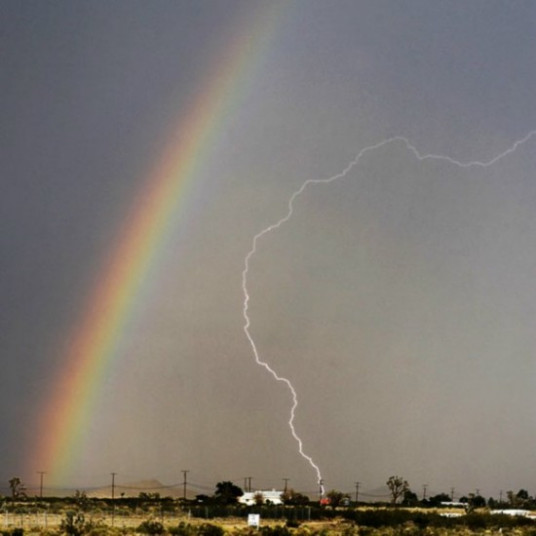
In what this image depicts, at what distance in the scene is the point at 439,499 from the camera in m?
154

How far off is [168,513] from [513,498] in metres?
81.5

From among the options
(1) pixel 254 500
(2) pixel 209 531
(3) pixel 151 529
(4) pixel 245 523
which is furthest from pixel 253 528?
(1) pixel 254 500

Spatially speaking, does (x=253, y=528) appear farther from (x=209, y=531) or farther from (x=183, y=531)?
(x=183, y=531)

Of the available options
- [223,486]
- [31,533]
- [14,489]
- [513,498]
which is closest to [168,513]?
[31,533]

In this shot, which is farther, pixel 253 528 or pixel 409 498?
pixel 409 498

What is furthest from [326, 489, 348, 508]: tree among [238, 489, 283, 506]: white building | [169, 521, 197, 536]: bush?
[169, 521, 197, 536]: bush

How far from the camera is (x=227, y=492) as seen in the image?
128000 millimetres

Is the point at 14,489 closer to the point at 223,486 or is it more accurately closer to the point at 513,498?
the point at 223,486

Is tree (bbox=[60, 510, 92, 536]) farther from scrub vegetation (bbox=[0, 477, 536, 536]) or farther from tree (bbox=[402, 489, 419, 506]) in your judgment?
tree (bbox=[402, 489, 419, 506])

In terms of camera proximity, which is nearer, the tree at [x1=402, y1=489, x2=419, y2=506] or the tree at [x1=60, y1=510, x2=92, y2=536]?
the tree at [x1=60, y1=510, x2=92, y2=536]

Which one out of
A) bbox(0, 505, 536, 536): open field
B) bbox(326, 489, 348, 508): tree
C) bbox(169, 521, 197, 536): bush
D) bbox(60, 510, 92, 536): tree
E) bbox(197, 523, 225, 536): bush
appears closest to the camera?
bbox(60, 510, 92, 536): tree

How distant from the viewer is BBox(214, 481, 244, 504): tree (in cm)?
12406

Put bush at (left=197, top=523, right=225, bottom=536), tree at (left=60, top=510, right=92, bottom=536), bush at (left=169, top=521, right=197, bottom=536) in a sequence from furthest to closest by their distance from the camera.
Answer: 1. bush at (left=197, top=523, right=225, bottom=536)
2. bush at (left=169, top=521, right=197, bottom=536)
3. tree at (left=60, top=510, right=92, bottom=536)

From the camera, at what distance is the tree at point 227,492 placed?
124 m
